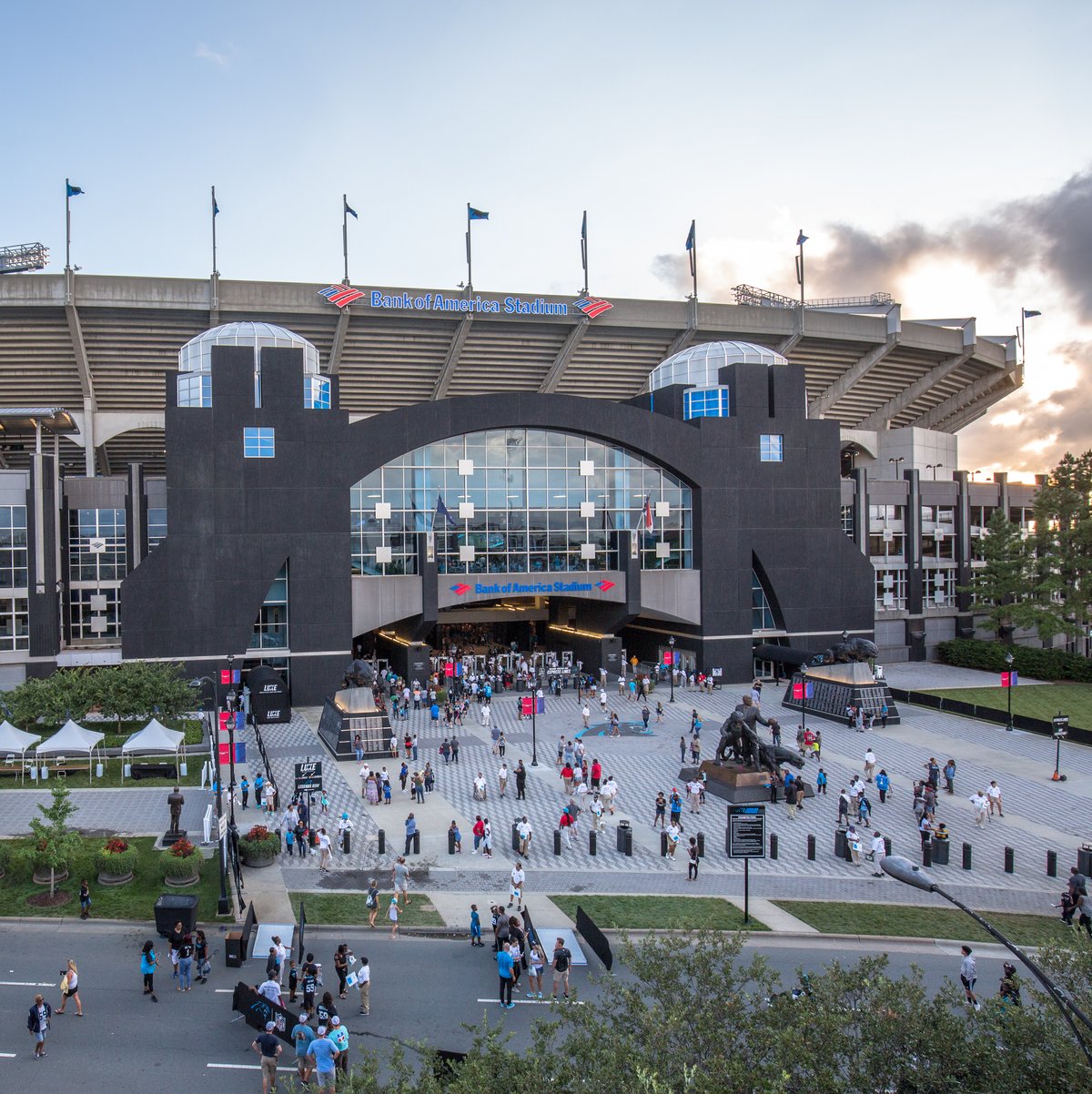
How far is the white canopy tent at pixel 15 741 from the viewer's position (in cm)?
3425

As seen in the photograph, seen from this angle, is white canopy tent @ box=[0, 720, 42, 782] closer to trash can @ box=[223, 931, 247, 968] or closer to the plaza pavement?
the plaza pavement

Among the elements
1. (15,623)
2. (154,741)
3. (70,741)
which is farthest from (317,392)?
(70,741)

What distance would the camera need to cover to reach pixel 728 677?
2333 inches

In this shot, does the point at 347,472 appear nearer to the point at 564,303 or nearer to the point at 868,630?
the point at 564,303

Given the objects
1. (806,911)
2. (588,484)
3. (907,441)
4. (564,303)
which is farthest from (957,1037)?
(907,441)

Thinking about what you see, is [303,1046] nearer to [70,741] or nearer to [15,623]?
[70,741]

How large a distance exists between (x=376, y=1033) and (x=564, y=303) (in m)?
61.7

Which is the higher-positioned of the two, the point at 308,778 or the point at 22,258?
the point at 22,258

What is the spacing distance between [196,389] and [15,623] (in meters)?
16.3

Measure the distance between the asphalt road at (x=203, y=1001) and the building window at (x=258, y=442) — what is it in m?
32.4

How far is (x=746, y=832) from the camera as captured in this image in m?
23.3

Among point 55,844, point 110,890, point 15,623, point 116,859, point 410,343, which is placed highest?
point 410,343

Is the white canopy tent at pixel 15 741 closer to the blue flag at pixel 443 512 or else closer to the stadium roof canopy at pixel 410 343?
the blue flag at pixel 443 512

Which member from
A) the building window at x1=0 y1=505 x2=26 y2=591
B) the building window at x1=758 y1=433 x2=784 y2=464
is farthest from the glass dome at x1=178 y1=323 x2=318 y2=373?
the building window at x1=758 y1=433 x2=784 y2=464
